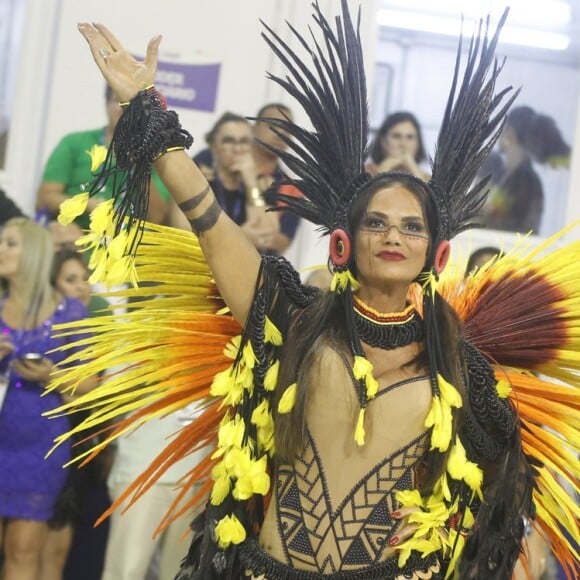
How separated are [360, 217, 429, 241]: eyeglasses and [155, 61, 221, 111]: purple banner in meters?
3.21

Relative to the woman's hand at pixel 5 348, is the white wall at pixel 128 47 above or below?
above

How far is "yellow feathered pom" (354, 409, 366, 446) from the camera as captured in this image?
8.64 feet

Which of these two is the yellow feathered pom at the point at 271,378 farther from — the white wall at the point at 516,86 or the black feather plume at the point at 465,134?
the white wall at the point at 516,86

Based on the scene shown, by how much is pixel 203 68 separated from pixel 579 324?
333 cm

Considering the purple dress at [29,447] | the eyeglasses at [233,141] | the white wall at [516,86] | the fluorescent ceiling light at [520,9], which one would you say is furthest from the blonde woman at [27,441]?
the fluorescent ceiling light at [520,9]

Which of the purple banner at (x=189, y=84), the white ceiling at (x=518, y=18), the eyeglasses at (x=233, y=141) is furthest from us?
the white ceiling at (x=518, y=18)

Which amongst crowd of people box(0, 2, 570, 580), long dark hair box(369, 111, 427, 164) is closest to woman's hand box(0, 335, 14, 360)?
crowd of people box(0, 2, 570, 580)

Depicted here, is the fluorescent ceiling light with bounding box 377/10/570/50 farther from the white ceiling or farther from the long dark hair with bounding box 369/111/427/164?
the long dark hair with bounding box 369/111/427/164

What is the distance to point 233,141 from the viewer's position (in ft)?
16.9

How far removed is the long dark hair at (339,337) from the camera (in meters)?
2.73

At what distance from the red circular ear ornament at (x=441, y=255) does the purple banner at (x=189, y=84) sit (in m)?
3.24

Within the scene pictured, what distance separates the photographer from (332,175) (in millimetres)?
2895

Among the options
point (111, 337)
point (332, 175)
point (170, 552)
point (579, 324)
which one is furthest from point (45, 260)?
point (579, 324)

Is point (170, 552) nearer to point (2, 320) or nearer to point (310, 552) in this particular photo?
point (2, 320)
